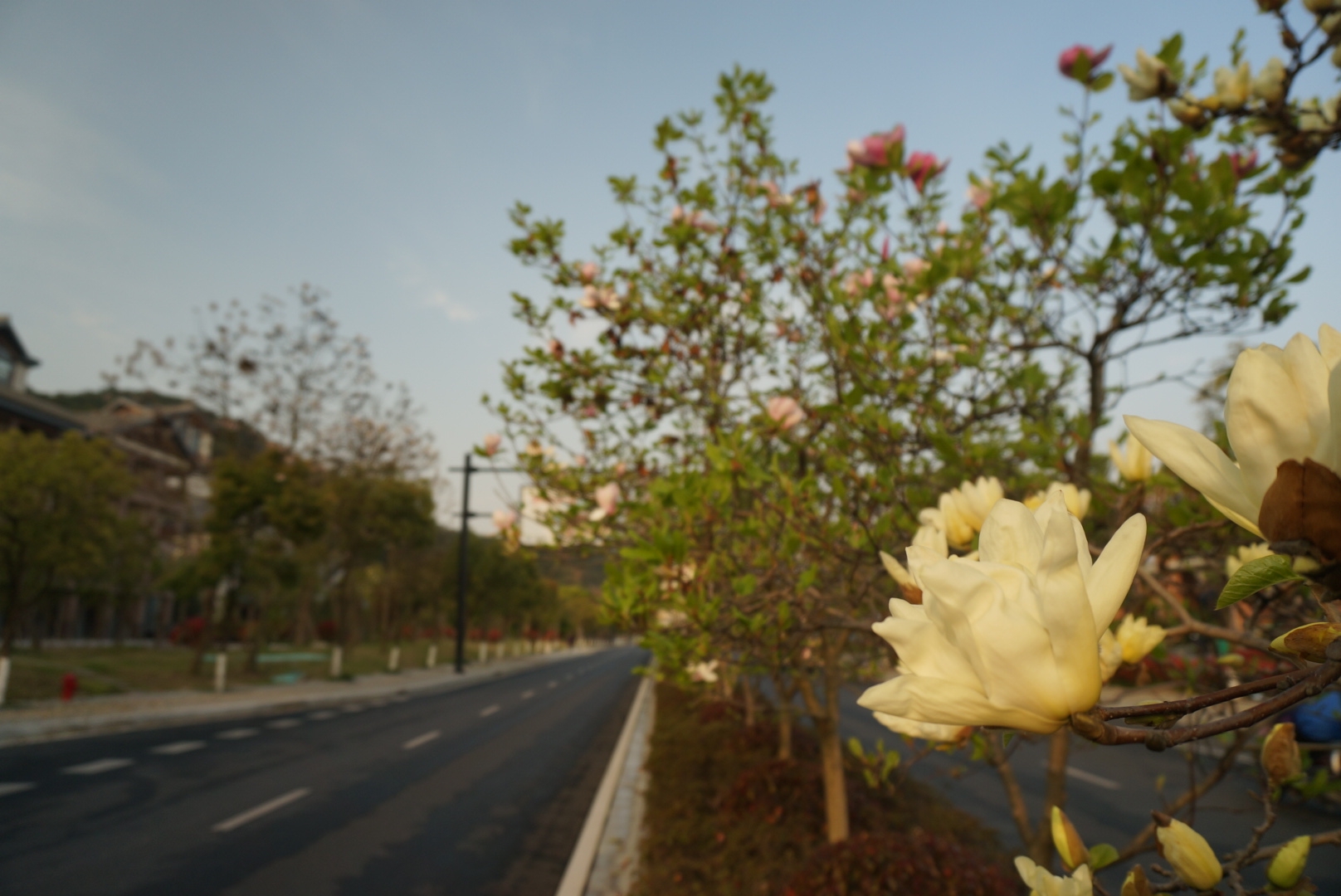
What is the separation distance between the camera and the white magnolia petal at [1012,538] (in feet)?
2.54

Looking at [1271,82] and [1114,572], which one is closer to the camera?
[1114,572]

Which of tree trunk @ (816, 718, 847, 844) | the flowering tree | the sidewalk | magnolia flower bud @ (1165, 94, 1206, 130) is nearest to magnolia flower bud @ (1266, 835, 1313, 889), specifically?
the flowering tree

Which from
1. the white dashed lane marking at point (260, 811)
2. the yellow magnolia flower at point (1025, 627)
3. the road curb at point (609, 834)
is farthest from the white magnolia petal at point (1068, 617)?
the white dashed lane marking at point (260, 811)

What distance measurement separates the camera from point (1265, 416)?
65cm

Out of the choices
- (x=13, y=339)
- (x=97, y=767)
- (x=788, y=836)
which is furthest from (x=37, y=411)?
(x=788, y=836)

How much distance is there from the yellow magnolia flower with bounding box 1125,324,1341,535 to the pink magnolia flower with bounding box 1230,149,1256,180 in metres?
Result: 2.83

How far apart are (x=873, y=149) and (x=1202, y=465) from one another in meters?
2.66

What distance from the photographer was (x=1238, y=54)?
269 centimetres

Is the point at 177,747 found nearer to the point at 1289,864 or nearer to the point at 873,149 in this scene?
the point at 873,149

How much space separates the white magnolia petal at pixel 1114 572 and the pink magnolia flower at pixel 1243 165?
289 cm

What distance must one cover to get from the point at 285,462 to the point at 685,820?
20616mm

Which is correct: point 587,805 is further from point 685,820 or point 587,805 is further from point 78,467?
point 78,467

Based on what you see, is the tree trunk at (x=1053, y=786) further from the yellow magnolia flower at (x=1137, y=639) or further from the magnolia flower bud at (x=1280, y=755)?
the magnolia flower bud at (x=1280, y=755)

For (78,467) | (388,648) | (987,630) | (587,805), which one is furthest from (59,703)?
(388,648)
